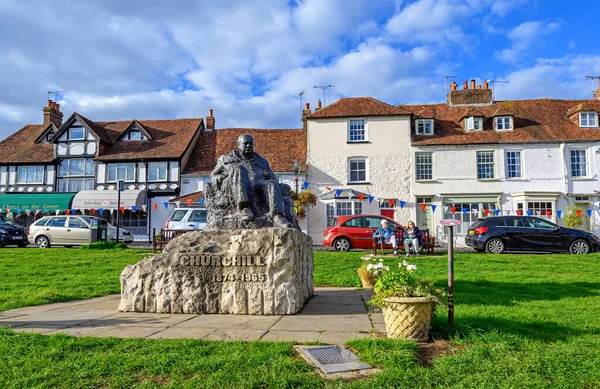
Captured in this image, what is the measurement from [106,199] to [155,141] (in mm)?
4904

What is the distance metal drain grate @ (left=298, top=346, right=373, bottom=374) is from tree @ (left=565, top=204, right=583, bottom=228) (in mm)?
23160

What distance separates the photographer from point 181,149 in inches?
1072

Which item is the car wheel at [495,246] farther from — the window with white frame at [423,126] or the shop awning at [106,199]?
the shop awning at [106,199]

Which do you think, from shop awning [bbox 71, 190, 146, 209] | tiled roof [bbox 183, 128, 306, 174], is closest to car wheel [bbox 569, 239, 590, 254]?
tiled roof [bbox 183, 128, 306, 174]

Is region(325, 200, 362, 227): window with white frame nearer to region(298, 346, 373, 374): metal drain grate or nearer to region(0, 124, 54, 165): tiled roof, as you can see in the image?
region(0, 124, 54, 165): tiled roof

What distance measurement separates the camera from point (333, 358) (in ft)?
12.0

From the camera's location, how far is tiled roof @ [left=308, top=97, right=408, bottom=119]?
25719 millimetres

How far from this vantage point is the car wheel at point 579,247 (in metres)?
16.4

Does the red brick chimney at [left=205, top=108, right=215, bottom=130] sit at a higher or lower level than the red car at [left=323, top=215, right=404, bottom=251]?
higher

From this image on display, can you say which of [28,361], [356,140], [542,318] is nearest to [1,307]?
[28,361]

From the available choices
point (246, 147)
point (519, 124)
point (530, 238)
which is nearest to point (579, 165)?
point (519, 124)

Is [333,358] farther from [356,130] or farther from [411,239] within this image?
[356,130]

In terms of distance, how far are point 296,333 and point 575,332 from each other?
2947mm

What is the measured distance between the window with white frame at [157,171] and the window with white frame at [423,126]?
50.7ft
